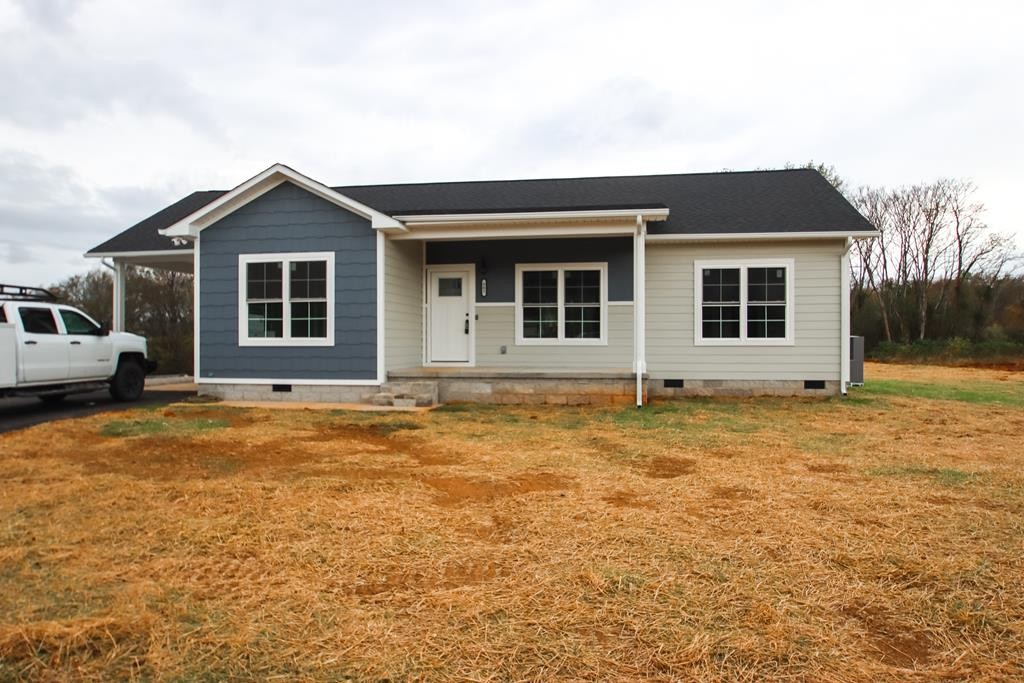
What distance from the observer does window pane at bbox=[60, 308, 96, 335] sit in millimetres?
9859

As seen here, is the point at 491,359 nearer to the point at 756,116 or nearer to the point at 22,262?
the point at 756,116

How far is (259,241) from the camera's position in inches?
436

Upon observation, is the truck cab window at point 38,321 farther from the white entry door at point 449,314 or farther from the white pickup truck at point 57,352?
the white entry door at point 449,314

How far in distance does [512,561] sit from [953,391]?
14.0m

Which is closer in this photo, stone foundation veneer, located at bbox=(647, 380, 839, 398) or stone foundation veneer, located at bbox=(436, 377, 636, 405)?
stone foundation veneer, located at bbox=(436, 377, 636, 405)

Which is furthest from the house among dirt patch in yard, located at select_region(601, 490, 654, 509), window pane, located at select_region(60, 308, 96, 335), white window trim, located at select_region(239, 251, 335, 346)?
dirt patch in yard, located at select_region(601, 490, 654, 509)

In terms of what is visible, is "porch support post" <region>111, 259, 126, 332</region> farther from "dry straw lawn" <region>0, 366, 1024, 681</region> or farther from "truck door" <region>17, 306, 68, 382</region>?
"dry straw lawn" <region>0, 366, 1024, 681</region>

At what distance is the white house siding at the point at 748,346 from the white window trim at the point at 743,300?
0.08 m

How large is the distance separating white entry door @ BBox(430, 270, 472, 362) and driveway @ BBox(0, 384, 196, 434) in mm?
5012

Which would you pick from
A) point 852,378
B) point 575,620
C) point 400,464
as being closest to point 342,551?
point 575,620

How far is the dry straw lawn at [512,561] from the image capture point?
243 cm

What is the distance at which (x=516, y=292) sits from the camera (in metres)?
12.4

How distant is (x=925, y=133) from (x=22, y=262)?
130ft

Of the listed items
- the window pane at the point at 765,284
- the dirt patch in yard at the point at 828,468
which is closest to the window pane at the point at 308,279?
the window pane at the point at 765,284
